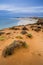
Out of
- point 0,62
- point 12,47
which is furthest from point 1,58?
point 12,47

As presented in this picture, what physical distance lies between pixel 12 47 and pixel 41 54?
45.3 inches

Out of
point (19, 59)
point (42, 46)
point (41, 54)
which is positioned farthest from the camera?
point (42, 46)

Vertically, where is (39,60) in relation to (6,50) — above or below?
below

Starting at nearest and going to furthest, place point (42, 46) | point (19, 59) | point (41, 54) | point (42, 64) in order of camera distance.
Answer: point (42, 64)
point (19, 59)
point (41, 54)
point (42, 46)

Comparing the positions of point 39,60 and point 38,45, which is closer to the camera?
point 39,60

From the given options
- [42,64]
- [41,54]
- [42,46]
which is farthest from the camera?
[42,46]

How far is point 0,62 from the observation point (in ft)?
16.0

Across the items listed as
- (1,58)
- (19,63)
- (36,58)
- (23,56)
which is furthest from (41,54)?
(1,58)

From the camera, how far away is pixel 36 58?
5.06 meters

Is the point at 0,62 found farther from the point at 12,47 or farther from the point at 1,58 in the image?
the point at 12,47

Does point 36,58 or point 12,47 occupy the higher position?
point 12,47

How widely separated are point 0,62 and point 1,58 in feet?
0.86

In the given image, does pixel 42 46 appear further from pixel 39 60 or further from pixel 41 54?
pixel 39 60

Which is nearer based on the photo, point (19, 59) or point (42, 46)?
point (19, 59)
